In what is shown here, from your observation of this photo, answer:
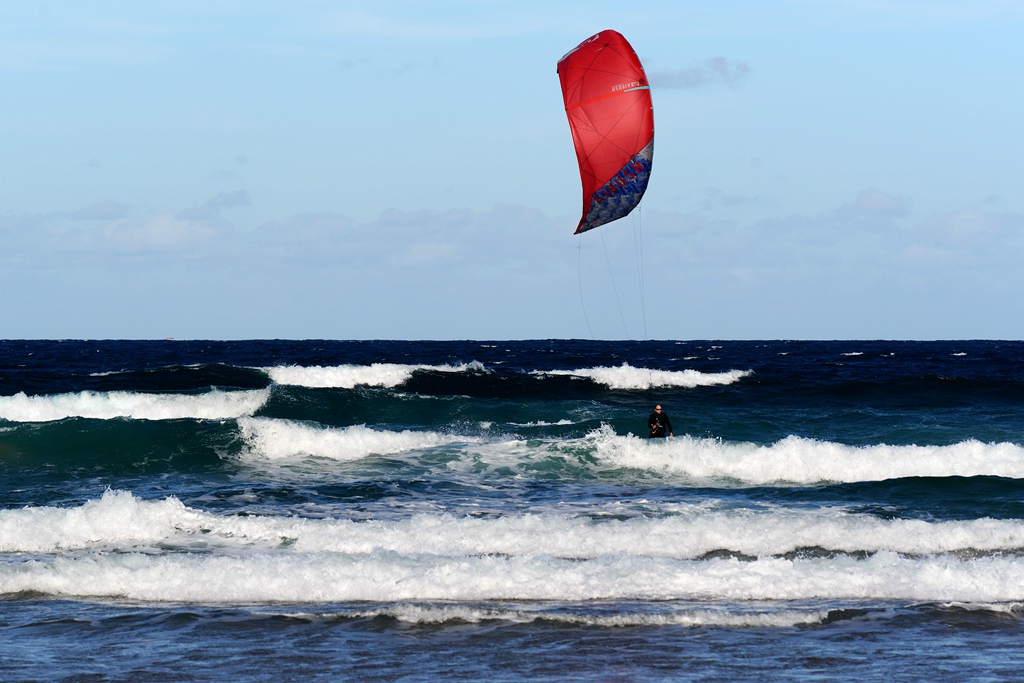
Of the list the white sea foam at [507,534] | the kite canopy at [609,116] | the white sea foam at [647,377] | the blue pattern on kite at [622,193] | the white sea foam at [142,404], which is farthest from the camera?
the white sea foam at [647,377]

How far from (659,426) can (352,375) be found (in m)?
21.1

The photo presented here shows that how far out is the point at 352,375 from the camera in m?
38.5

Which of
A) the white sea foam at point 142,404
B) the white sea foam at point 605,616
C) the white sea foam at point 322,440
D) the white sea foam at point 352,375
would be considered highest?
the white sea foam at point 352,375

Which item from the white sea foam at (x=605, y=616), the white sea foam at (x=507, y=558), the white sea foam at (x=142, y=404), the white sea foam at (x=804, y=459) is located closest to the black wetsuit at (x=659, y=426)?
the white sea foam at (x=804, y=459)

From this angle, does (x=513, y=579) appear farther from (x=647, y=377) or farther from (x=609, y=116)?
(x=647, y=377)

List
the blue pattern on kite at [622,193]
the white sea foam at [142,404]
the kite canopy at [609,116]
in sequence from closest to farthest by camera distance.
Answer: the kite canopy at [609,116]
the blue pattern on kite at [622,193]
the white sea foam at [142,404]

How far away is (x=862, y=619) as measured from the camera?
8.30 m

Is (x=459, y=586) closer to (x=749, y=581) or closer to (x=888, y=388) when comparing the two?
(x=749, y=581)

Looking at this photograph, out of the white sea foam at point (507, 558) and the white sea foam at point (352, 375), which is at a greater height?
the white sea foam at point (352, 375)

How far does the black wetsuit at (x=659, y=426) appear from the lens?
19312 millimetres

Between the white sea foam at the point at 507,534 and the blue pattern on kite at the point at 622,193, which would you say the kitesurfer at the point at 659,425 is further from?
the white sea foam at the point at 507,534

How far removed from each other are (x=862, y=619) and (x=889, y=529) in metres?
3.82

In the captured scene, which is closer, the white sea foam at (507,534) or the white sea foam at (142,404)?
the white sea foam at (507,534)

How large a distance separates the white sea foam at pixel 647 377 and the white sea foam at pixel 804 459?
17782 mm
